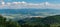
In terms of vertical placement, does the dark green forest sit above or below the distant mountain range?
below

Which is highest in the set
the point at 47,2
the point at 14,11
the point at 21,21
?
the point at 47,2

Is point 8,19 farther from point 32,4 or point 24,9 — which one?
point 32,4

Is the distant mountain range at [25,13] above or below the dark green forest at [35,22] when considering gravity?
above

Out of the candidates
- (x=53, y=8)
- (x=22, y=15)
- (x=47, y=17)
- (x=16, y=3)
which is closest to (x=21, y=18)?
(x=22, y=15)

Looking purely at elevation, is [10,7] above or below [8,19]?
above

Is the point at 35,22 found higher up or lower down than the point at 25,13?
lower down

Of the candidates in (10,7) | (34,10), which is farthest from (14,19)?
(34,10)
